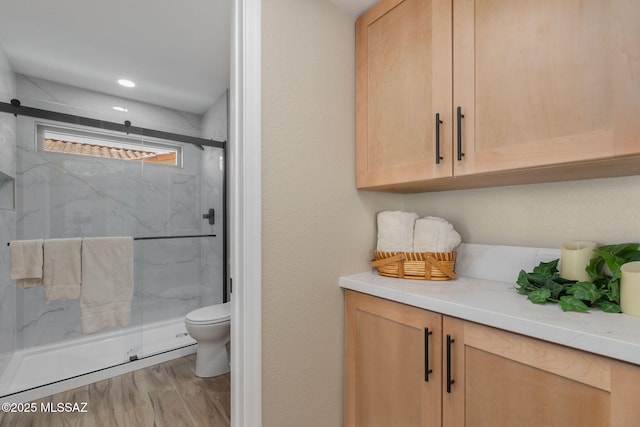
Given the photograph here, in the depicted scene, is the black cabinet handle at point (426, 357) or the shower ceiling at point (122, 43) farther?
the shower ceiling at point (122, 43)

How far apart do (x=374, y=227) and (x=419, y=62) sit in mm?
797

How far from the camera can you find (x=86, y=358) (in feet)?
7.54

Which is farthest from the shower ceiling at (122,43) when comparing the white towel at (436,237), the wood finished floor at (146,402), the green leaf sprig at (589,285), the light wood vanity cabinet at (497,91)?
the wood finished floor at (146,402)

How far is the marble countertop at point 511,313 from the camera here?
658 mm

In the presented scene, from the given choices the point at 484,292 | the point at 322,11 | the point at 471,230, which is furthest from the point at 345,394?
the point at 322,11

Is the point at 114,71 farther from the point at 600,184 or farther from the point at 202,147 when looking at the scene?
the point at 600,184

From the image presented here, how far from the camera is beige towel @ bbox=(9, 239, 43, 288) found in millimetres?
1879

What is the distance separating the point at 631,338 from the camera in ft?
2.09

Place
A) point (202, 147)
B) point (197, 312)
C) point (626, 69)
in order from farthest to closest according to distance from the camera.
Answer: point (202, 147), point (197, 312), point (626, 69)

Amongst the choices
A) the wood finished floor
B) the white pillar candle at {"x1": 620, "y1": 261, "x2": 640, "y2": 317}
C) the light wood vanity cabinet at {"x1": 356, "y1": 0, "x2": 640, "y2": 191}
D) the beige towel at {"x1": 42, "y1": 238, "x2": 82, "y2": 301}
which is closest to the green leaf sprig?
the white pillar candle at {"x1": 620, "y1": 261, "x2": 640, "y2": 317}

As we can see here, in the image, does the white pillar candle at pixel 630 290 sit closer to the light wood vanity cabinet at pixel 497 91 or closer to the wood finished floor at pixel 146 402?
the light wood vanity cabinet at pixel 497 91

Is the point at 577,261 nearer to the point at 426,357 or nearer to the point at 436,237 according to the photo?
the point at 436,237

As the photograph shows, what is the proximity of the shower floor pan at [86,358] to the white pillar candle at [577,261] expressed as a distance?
2714mm

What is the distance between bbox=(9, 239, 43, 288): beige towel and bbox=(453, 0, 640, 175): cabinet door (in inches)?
104
